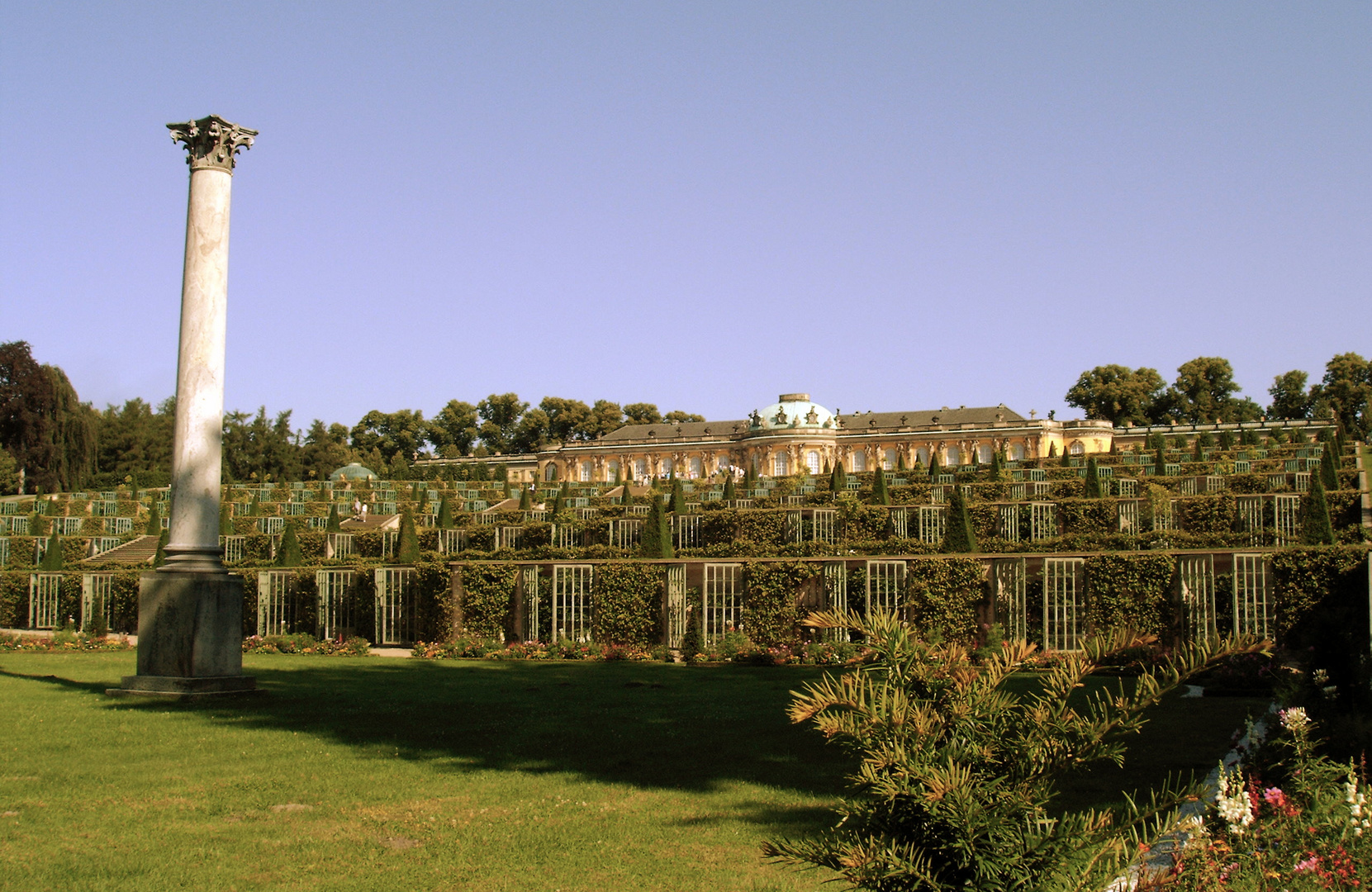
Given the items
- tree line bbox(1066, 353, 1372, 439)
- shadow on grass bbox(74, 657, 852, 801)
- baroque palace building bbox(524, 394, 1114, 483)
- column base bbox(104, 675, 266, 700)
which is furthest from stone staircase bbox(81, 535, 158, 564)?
tree line bbox(1066, 353, 1372, 439)

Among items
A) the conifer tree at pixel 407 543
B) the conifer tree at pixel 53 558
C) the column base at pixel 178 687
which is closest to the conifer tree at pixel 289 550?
the conifer tree at pixel 407 543

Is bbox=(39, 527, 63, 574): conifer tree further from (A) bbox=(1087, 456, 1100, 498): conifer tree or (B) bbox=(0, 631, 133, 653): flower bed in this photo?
(A) bbox=(1087, 456, 1100, 498): conifer tree

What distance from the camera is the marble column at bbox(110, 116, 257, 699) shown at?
40.3 feet

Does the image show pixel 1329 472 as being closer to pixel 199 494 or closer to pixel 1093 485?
pixel 1093 485

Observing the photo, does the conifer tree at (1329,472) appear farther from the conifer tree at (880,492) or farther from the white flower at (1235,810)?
the white flower at (1235,810)

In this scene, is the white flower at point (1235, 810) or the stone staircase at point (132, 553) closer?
the white flower at point (1235, 810)

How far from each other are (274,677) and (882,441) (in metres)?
93.9

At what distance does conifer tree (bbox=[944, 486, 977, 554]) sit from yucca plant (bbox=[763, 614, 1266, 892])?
18.2 m

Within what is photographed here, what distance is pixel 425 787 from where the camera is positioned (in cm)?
754

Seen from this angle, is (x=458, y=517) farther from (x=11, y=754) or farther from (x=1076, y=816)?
(x=1076, y=816)

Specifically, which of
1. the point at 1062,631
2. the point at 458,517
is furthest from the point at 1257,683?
the point at 458,517

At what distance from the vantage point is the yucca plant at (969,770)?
3.34 meters

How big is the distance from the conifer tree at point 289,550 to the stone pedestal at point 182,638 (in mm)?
13806

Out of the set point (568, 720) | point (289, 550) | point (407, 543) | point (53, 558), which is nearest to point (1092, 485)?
point (407, 543)
